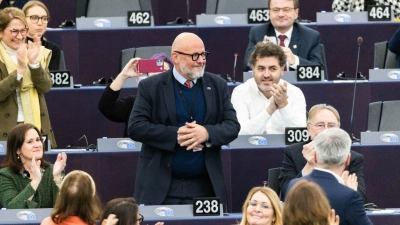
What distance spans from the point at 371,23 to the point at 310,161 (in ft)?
9.60

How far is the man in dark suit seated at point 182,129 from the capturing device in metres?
6.05

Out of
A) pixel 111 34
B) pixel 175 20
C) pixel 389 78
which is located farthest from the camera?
pixel 175 20

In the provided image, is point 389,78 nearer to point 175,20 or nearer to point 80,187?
point 175,20

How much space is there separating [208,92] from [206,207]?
2.22 ft

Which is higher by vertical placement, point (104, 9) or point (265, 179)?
point (104, 9)

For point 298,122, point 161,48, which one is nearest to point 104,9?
point 161,48

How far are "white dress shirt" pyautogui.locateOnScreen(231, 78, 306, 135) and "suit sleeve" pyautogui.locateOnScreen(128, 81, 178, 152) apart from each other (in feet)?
3.15

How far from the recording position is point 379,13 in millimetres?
8688

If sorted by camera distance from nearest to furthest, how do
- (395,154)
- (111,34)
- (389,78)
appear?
(395,154)
(389,78)
(111,34)

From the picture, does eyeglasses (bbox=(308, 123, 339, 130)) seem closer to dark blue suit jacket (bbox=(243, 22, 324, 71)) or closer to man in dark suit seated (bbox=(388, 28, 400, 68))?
dark blue suit jacket (bbox=(243, 22, 324, 71))

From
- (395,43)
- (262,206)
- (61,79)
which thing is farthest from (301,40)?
(262,206)

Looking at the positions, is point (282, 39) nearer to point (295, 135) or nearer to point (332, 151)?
point (295, 135)

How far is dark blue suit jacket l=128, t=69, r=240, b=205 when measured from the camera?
19.8ft

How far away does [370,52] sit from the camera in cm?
873
